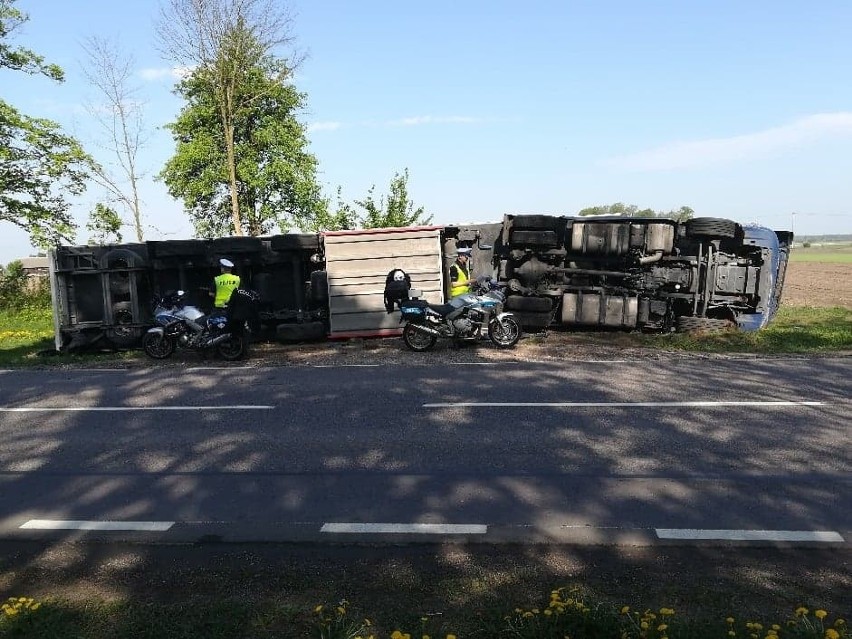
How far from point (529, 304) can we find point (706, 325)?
12.2 ft

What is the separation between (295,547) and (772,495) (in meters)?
3.60

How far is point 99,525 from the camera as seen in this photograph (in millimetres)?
5516

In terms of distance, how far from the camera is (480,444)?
7359 millimetres

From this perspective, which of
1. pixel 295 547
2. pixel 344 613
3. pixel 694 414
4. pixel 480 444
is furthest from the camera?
pixel 694 414

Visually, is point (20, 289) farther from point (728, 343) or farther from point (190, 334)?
point (728, 343)

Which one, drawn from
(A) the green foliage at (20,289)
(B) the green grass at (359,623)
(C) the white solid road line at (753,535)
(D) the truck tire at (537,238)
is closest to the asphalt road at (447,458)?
(C) the white solid road line at (753,535)

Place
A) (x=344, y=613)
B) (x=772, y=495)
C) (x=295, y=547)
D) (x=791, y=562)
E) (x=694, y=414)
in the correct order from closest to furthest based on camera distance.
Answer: (x=344, y=613) → (x=791, y=562) → (x=295, y=547) → (x=772, y=495) → (x=694, y=414)

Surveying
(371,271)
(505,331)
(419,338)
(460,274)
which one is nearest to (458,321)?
(419,338)

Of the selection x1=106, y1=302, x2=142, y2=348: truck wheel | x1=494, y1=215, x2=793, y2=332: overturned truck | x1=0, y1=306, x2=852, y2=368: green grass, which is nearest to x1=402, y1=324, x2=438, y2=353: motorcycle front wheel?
x1=0, y1=306, x2=852, y2=368: green grass

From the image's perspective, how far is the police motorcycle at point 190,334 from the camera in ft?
45.6

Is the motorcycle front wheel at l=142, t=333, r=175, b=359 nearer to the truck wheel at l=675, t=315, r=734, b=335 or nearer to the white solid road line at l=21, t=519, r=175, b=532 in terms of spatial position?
the white solid road line at l=21, t=519, r=175, b=532

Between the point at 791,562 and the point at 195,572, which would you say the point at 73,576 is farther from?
the point at 791,562

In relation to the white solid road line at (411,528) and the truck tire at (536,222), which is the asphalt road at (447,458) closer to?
the white solid road line at (411,528)

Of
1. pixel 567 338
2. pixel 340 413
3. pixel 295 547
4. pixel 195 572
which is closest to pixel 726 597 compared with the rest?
pixel 295 547
